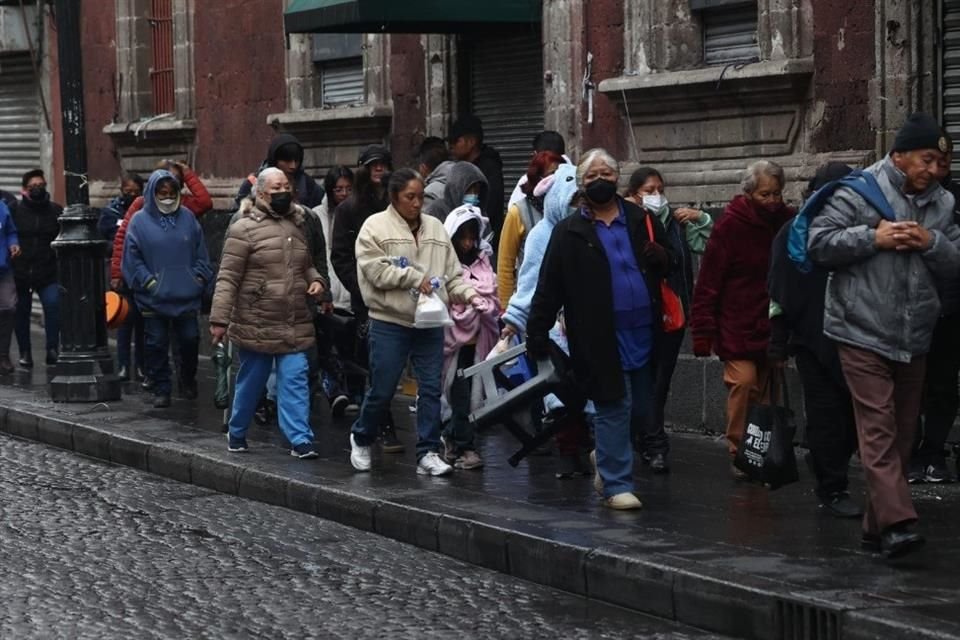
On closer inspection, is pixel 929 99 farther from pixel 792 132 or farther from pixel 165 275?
pixel 165 275

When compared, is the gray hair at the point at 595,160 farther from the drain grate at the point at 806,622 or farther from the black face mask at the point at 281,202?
the drain grate at the point at 806,622

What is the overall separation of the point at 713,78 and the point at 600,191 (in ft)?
11.8

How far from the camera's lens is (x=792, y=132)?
12172 millimetres

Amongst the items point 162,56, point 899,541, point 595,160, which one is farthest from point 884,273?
point 162,56

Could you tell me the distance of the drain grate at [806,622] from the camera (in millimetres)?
6762

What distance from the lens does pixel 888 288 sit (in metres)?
7.85

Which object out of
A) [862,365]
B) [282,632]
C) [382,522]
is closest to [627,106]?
[382,522]

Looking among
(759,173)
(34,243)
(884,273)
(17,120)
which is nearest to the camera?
(884,273)

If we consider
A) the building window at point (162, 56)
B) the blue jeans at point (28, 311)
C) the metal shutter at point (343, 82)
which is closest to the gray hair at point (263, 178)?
the metal shutter at point (343, 82)

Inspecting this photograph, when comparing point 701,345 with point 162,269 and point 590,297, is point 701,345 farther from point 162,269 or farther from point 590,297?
point 162,269

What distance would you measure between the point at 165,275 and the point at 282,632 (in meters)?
7.12

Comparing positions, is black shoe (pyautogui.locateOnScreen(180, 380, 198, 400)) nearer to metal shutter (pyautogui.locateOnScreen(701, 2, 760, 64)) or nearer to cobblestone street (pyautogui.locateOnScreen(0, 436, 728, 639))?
cobblestone street (pyautogui.locateOnScreen(0, 436, 728, 639))

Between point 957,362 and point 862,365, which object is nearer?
point 862,365

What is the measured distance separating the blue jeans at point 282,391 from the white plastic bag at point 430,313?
1.23 metres
